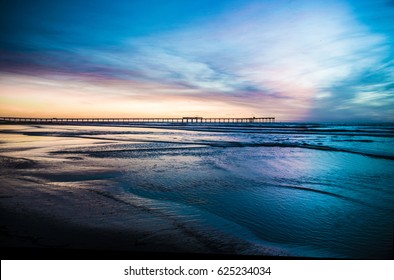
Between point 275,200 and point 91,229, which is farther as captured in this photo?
point 275,200

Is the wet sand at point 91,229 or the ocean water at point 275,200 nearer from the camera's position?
the wet sand at point 91,229

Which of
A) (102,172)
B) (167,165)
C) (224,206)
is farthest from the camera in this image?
(167,165)

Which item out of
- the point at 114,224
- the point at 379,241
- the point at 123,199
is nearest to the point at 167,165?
the point at 123,199

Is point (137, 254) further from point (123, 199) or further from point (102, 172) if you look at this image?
point (102, 172)

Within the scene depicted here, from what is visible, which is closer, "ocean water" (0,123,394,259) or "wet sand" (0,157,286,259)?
"wet sand" (0,157,286,259)

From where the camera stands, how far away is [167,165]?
9344 millimetres

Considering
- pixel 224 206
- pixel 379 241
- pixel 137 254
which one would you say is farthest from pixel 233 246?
pixel 379 241

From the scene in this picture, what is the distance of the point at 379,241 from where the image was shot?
3.60 m

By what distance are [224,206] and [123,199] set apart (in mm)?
2132
